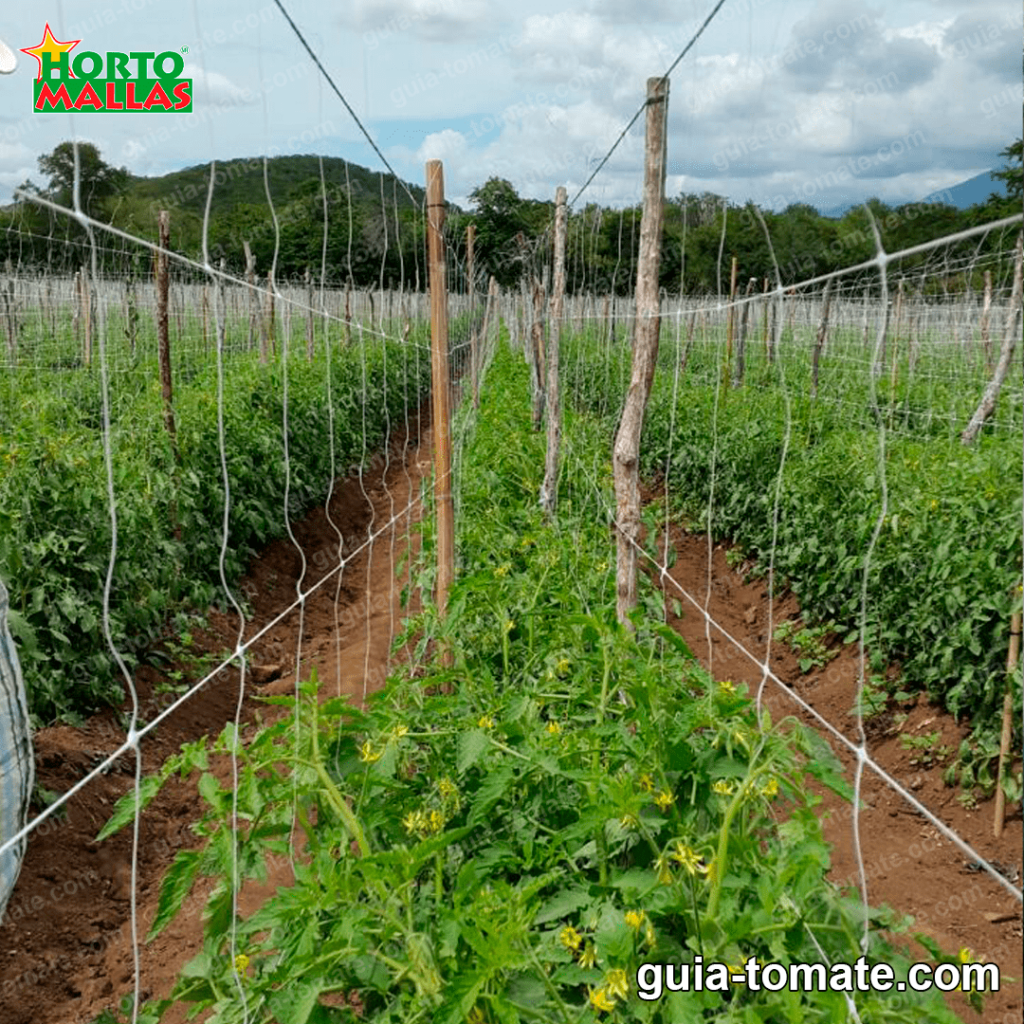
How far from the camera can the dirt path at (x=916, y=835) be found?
3.52 metres

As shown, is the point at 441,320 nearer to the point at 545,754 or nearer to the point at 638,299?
the point at 638,299

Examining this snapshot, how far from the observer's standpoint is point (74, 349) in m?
16.9

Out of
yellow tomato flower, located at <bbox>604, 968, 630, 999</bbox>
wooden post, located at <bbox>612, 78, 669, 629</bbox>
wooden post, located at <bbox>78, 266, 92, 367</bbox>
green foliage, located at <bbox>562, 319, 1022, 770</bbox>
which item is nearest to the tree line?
wooden post, located at <bbox>78, 266, 92, 367</bbox>

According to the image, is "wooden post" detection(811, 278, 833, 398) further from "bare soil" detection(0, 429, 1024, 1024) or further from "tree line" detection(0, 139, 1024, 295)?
"tree line" detection(0, 139, 1024, 295)

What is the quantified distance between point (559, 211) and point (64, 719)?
512 cm

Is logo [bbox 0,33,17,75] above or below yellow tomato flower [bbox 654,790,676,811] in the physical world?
above

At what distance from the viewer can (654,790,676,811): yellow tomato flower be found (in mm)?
1932

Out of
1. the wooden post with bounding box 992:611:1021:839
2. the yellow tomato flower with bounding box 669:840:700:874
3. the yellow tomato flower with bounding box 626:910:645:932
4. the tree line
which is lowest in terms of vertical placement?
the wooden post with bounding box 992:611:1021:839

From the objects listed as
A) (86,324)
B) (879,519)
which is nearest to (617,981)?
(879,519)

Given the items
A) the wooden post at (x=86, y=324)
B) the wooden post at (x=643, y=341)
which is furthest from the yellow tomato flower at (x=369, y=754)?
the wooden post at (x=86, y=324)

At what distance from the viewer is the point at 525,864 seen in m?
1.93

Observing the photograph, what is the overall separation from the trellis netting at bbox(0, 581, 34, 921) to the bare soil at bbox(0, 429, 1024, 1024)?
730 mm

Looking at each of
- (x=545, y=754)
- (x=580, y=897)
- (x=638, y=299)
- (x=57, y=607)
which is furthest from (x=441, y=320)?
(x=580, y=897)

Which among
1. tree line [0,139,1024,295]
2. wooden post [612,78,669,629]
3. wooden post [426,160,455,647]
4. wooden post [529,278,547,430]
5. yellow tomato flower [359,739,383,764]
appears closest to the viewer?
yellow tomato flower [359,739,383,764]
